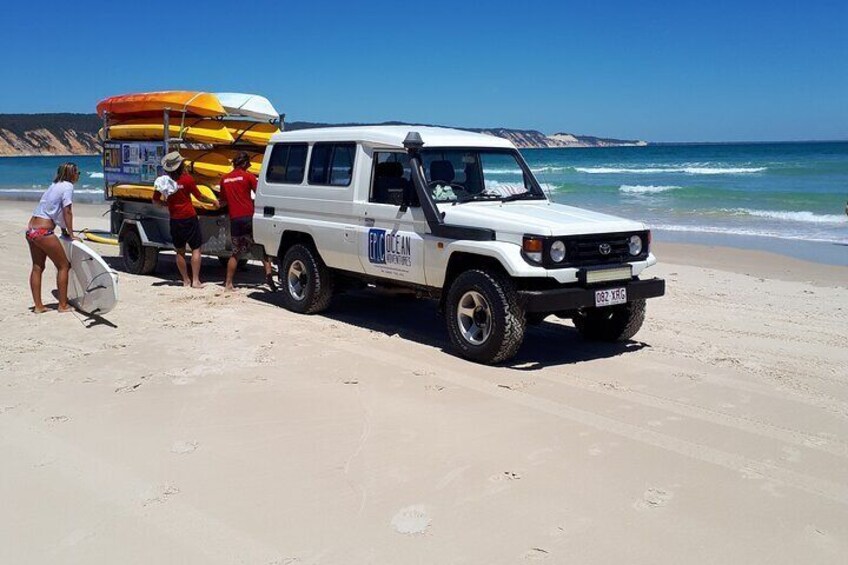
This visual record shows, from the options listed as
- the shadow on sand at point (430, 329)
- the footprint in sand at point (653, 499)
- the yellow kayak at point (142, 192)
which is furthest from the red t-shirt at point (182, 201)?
the footprint in sand at point (653, 499)

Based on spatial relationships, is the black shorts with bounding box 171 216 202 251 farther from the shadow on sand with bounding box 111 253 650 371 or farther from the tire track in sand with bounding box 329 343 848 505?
the tire track in sand with bounding box 329 343 848 505

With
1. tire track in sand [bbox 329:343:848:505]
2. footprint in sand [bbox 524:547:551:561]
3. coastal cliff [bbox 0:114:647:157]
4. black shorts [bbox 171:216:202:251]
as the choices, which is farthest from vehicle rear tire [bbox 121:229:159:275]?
coastal cliff [bbox 0:114:647:157]

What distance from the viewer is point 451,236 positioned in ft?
22.5

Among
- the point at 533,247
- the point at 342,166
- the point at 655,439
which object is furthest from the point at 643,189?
the point at 655,439

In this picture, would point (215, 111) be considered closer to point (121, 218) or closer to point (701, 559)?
point (121, 218)

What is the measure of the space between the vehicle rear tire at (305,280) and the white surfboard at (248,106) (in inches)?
122

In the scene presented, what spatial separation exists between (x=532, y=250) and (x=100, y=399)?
3401 millimetres

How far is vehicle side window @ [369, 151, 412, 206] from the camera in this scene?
746cm

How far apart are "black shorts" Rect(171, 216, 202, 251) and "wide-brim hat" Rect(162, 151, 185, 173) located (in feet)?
2.18

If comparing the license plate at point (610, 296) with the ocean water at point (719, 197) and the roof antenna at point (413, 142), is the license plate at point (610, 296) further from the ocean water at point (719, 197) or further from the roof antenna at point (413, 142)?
the roof antenna at point (413, 142)

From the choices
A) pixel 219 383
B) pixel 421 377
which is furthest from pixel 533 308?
pixel 219 383

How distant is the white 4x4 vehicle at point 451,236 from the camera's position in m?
6.46

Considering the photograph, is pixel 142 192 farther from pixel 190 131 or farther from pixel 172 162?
pixel 172 162

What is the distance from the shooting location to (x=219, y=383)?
20.3 feet
